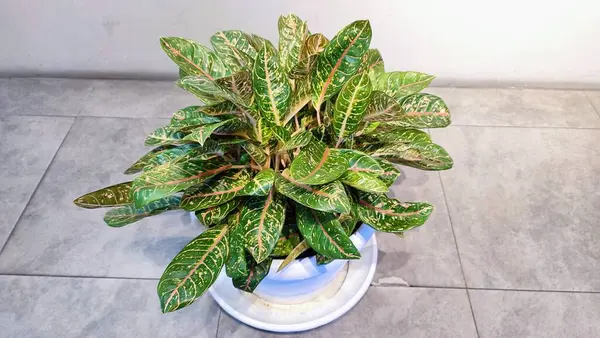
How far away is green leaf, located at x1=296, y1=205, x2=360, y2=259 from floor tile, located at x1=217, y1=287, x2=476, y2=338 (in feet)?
1.36

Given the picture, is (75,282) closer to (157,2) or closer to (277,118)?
(277,118)

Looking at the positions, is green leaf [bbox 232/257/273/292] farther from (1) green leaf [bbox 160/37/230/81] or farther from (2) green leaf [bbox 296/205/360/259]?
(1) green leaf [bbox 160/37/230/81]

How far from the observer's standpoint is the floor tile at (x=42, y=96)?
1839mm

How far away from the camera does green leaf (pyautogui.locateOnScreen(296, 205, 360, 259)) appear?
825 mm

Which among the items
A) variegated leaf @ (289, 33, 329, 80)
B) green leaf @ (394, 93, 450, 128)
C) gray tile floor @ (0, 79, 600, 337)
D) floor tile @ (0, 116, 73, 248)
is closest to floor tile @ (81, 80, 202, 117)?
gray tile floor @ (0, 79, 600, 337)

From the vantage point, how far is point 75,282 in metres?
1.28

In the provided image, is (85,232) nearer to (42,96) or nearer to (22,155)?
(22,155)

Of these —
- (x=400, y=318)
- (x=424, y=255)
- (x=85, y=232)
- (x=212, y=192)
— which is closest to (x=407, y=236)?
(x=424, y=255)

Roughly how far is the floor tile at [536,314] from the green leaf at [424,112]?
0.55 m

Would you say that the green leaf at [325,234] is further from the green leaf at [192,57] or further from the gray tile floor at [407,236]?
the gray tile floor at [407,236]

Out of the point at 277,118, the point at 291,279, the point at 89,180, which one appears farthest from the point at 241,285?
the point at 89,180

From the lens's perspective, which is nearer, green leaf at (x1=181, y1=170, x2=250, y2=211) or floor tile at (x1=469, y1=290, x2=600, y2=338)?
green leaf at (x1=181, y1=170, x2=250, y2=211)

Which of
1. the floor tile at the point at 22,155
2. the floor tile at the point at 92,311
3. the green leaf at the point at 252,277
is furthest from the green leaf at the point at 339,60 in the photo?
the floor tile at the point at 22,155

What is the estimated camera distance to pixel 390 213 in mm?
898
